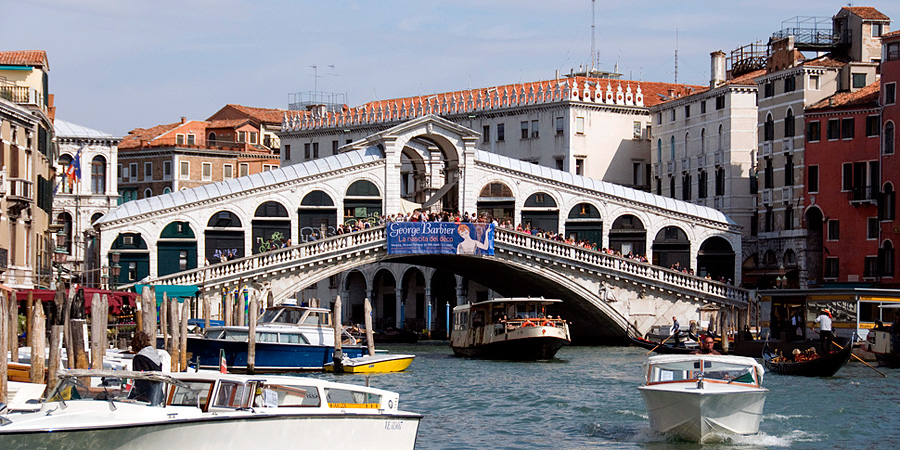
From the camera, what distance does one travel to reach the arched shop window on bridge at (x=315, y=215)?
51125 mm

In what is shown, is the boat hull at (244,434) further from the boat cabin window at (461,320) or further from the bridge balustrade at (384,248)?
the bridge balustrade at (384,248)

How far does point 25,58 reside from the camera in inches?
1706

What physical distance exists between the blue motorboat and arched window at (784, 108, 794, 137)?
23.5 m

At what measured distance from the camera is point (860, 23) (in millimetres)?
54531

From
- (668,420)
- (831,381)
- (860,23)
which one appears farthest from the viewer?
(860,23)

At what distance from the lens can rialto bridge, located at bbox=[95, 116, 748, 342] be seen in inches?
1884

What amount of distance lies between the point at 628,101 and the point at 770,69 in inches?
431

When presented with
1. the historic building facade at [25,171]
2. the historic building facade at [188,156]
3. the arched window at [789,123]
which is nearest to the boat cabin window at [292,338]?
the historic building facade at [25,171]

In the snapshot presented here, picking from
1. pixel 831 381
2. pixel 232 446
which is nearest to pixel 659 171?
pixel 831 381

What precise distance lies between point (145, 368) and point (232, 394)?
2459mm

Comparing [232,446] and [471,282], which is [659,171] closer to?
[471,282]

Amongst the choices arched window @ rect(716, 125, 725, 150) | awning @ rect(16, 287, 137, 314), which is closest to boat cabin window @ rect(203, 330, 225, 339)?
awning @ rect(16, 287, 137, 314)

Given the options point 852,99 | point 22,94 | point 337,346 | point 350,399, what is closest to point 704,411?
point 350,399

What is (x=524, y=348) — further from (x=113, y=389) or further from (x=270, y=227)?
(x=113, y=389)
